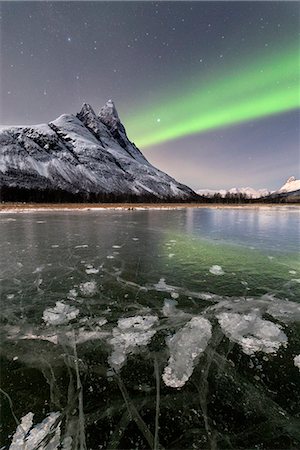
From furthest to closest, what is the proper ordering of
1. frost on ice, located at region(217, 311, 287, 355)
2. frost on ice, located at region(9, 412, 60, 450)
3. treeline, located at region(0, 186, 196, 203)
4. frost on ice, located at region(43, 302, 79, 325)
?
treeline, located at region(0, 186, 196, 203), frost on ice, located at region(43, 302, 79, 325), frost on ice, located at region(217, 311, 287, 355), frost on ice, located at region(9, 412, 60, 450)

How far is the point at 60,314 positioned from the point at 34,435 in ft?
10.5

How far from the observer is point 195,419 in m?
3.33

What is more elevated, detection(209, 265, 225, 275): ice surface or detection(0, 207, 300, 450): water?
detection(209, 265, 225, 275): ice surface

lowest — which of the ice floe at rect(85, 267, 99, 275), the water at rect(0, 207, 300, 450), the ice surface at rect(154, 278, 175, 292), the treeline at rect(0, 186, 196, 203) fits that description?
the water at rect(0, 207, 300, 450)

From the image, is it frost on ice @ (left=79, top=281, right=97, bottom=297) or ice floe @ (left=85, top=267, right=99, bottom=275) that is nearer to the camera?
frost on ice @ (left=79, top=281, right=97, bottom=297)

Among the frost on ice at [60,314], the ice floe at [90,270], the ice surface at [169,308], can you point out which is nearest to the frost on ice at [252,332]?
the ice surface at [169,308]

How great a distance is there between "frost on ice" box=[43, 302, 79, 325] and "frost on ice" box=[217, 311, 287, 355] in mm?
3730

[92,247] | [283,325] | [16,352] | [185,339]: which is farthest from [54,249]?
[283,325]

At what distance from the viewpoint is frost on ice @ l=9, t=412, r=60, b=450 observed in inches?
118

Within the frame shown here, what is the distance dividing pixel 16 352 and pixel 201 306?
14.7 feet

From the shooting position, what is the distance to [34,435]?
311cm

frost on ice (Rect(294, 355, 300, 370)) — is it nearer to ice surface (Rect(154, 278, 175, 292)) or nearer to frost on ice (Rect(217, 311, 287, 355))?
frost on ice (Rect(217, 311, 287, 355))

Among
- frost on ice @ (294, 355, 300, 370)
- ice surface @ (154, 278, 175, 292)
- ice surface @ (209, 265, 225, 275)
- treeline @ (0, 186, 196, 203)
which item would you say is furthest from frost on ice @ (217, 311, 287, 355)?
treeline @ (0, 186, 196, 203)

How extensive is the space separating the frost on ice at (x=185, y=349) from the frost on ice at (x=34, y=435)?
68.9 inches
